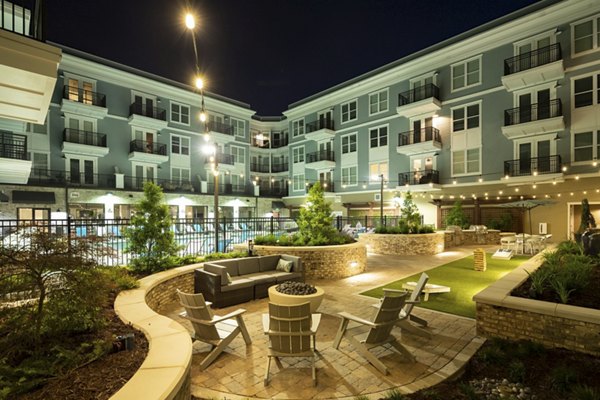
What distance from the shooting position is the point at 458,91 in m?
21.4

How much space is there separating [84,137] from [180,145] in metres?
7.62

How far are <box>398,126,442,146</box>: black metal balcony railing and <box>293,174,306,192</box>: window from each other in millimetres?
11880

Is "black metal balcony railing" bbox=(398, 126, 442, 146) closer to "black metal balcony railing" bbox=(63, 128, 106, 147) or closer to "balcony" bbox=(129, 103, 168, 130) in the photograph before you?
"balcony" bbox=(129, 103, 168, 130)

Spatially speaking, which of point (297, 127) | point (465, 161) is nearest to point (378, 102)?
point (465, 161)

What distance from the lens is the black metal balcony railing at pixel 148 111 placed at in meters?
24.7

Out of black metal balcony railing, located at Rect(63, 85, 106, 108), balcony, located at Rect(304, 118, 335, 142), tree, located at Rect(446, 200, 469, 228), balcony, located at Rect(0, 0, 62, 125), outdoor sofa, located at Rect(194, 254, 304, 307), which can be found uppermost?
black metal balcony railing, located at Rect(63, 85, 106, 108)

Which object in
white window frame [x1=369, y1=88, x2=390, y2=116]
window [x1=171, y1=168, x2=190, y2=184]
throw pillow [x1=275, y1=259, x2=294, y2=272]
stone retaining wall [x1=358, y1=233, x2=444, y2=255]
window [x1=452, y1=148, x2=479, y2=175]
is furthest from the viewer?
window [x1=171, y1=168, x2=190, y2=184]

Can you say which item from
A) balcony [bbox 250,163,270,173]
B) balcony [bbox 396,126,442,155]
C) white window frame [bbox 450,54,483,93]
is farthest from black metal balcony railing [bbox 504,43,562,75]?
balcony [bbox 250,163,270,173]

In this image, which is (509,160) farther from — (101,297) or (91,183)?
(91,183)

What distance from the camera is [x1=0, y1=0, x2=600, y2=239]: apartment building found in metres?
16.9

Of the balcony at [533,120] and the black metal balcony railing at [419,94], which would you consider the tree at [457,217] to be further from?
the black metal balcony railing at [419,94]

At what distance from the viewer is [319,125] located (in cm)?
3039

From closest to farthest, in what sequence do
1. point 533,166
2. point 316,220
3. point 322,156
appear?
point 316,220 → point 533,166 → point 322,156

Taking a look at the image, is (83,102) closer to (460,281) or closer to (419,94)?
(419,94)
